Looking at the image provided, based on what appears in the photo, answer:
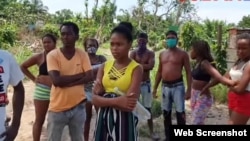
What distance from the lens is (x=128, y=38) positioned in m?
2.94

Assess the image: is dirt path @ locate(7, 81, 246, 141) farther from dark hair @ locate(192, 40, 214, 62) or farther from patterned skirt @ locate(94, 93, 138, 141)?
patterned skirt @ locate(94, 93, 138, 141)

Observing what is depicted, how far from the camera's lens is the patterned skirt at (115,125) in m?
2.88

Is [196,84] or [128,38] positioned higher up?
[128,38]

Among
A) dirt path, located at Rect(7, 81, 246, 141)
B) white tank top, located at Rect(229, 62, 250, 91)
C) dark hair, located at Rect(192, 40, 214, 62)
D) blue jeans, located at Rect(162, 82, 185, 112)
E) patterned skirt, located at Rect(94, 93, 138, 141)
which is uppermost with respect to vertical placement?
dark hair, located at Rect(192, 40, 214, 62)

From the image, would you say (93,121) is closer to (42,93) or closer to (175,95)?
(175,95)

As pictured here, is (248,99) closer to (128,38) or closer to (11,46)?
(128,38)

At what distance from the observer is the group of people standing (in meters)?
2.87

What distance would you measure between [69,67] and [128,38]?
101 cm

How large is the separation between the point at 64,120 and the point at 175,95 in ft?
6.43

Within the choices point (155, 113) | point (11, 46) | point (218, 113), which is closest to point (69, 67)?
point (155, 113)

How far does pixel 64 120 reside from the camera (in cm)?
371

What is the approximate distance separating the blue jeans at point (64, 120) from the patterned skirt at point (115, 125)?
33.4 inches

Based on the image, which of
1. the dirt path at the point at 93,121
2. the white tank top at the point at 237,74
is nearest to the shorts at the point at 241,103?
the white tank top at the point at 237,74

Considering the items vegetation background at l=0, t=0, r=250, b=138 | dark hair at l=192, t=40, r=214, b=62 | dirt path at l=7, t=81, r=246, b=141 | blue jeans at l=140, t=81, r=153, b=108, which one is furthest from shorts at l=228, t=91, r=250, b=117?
vegetation background at l=0, t=0, r=250, b=138
